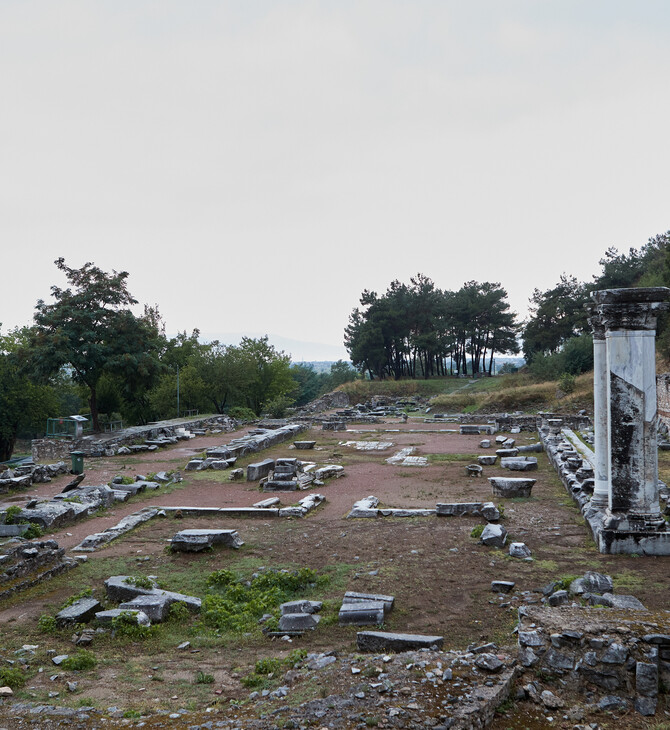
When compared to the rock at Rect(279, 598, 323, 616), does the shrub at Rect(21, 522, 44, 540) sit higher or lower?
lower

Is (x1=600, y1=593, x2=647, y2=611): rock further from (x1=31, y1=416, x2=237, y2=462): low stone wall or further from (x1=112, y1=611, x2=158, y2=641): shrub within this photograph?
(x1=31, y1=416, x2=237, y2=462): low stone wall

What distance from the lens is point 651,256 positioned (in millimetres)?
51125

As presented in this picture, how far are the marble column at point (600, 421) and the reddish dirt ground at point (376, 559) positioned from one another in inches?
29.2

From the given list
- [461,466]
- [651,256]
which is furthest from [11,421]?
[651,256]

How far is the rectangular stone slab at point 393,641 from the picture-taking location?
19.4ft

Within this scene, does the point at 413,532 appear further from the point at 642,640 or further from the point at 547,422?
the point at 547,422

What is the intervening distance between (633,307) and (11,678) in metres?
9.21

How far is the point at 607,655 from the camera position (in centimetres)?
497

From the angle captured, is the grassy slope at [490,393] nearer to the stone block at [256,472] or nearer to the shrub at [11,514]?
the stone block at [256,472]

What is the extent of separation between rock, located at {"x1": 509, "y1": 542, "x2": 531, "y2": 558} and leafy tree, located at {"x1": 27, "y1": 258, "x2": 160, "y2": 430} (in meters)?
21.6

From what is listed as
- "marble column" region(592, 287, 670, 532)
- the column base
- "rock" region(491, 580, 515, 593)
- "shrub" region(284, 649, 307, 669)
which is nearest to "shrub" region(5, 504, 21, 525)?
"shrub" region(284, 649, 307, 669)

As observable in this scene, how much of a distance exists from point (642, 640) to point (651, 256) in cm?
5386

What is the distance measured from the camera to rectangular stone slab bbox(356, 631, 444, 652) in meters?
5.91

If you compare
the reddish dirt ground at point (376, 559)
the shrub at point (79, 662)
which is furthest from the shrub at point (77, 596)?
the shrub at point (79, 662)
